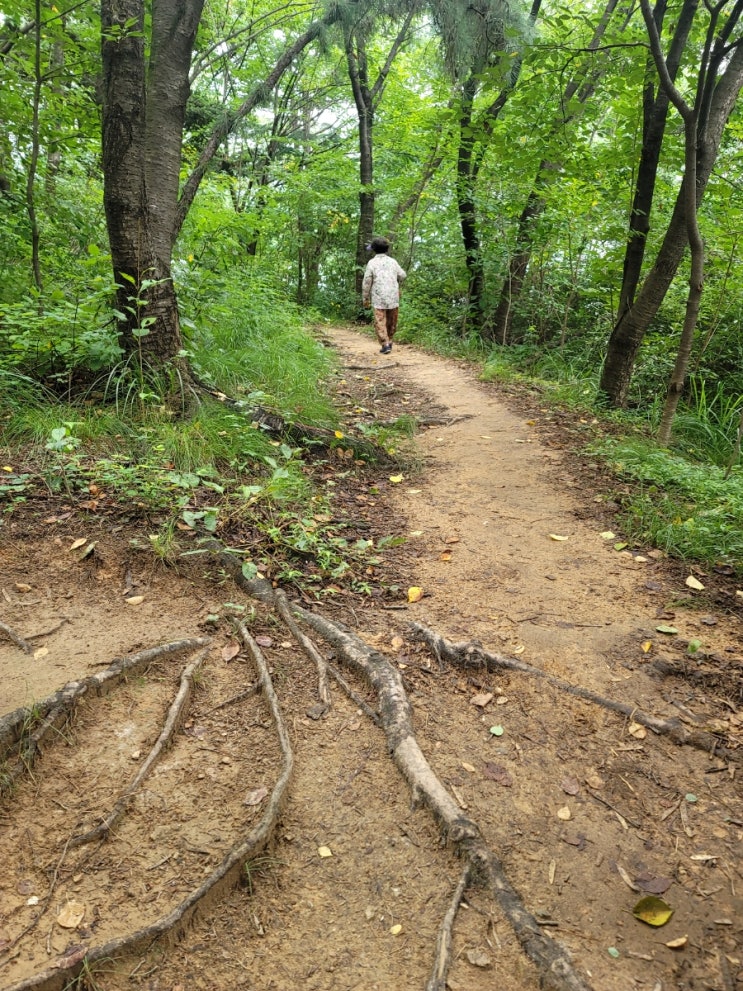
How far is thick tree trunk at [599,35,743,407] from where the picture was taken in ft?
19.0

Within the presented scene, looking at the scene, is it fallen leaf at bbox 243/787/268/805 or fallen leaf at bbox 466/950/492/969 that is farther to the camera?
fallen leaf at bbox 243/787/268/805

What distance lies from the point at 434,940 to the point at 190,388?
13.6 feet

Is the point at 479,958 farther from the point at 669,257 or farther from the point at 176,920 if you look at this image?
the point at 669,257

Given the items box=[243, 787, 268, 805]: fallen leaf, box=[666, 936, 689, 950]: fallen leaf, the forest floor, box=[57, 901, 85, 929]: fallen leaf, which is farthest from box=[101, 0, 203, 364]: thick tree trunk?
box=[666, 936, 689, 950]: fallen leaf

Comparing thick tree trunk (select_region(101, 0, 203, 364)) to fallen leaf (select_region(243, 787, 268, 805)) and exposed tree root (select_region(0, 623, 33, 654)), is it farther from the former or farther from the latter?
fallen leaf (select_region(243, 787, 268, 805))

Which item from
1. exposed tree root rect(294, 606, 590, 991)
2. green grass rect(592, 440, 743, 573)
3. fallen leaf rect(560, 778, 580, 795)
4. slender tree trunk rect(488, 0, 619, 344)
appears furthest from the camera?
slender tree trunk rect(488, 0, 619, 344)

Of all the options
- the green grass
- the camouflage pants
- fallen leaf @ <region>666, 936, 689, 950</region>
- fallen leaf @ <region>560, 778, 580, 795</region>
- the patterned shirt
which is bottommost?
fallen leaf @ <region>666, 936, 689, 950</region>

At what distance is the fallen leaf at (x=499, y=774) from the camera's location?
239cm

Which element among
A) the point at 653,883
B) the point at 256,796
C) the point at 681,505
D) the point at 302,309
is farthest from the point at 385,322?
the point at 653,883

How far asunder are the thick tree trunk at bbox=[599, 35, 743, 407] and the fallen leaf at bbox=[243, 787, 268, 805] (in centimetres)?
583

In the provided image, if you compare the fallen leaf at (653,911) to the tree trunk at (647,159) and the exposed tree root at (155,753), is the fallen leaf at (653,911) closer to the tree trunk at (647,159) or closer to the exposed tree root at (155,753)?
the exposed tree root at (155,753)

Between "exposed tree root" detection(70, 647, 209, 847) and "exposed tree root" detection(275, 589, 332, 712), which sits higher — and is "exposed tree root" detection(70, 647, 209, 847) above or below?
below

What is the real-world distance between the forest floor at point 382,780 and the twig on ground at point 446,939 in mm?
29

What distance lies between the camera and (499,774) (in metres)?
2.43
